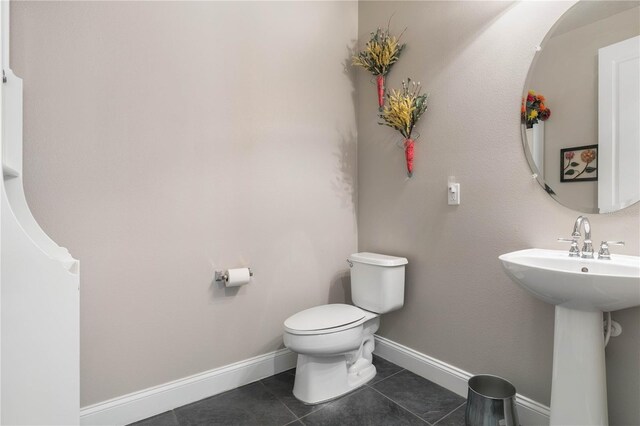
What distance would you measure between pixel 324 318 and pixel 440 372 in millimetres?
742

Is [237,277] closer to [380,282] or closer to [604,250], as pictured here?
[380,282]

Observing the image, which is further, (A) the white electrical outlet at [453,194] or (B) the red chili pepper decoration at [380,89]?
(B) the red chili pepper decoration at [380,89]

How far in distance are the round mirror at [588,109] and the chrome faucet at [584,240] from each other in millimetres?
100

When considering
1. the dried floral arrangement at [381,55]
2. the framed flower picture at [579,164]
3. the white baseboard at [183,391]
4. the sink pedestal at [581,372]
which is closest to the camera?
the sink pedestal at [581,372]

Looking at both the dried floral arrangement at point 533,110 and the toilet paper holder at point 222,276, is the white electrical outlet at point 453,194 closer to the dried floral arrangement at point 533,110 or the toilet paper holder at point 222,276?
the dried floral arrangement at point 533,110

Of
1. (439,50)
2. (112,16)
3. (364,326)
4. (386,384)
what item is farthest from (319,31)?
(386,384)

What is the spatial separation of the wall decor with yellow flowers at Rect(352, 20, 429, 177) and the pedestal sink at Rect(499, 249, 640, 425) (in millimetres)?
1023

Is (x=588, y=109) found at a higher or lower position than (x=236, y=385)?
higher

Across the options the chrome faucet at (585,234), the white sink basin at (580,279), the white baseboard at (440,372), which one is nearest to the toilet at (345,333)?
the white baseboard at (440,372)

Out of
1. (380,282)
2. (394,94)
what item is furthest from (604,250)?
(394,94)

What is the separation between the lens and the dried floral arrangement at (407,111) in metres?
2.05

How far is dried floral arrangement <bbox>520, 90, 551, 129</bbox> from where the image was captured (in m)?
1.54

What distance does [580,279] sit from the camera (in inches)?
45.1

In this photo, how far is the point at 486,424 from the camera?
1457 mm
